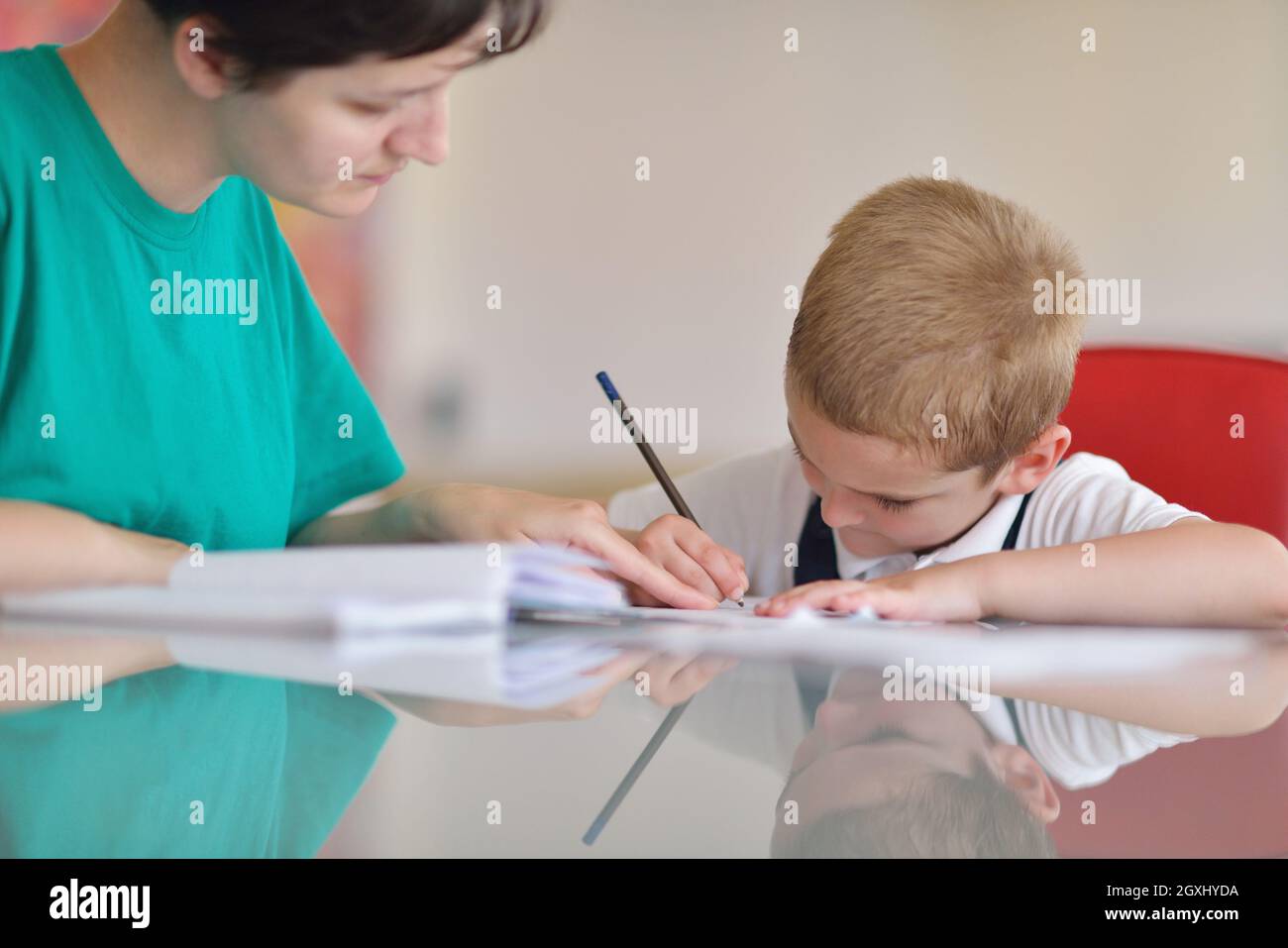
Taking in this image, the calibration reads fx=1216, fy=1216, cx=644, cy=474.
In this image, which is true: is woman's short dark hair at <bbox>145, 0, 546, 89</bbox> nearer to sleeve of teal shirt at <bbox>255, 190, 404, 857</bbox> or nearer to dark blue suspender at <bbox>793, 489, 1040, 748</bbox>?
sleeve of teal shirt at <bbox>255, 190, 404, 857</bbox>

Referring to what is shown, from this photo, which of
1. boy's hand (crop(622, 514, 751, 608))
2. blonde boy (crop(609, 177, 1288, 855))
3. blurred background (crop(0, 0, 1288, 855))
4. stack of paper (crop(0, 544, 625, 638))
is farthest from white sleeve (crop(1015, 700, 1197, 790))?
blurred background (crop(0, 0, 1288, 855))

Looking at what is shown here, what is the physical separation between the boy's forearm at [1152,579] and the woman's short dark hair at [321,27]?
0.54 m

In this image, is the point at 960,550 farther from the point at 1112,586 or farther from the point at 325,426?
the point at 325,426

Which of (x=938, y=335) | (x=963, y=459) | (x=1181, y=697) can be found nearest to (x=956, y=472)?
(x=963, y=459)

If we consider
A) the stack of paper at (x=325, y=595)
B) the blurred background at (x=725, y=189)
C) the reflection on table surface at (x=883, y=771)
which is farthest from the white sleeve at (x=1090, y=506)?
the blurred background at (x=725, y=189)

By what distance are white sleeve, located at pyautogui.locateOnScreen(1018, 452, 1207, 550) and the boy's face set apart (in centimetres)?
4

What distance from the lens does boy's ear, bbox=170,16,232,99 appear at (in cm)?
84

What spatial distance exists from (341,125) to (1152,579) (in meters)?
0.67

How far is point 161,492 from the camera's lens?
37.3 inches

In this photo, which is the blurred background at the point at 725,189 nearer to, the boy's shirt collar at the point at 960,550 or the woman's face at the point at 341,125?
the boy's shirt collar at the point at 960,550

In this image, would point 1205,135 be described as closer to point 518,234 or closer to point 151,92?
point 518,234

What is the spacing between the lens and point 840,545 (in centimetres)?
121

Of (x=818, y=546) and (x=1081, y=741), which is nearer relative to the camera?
(x=1081, y=741)
